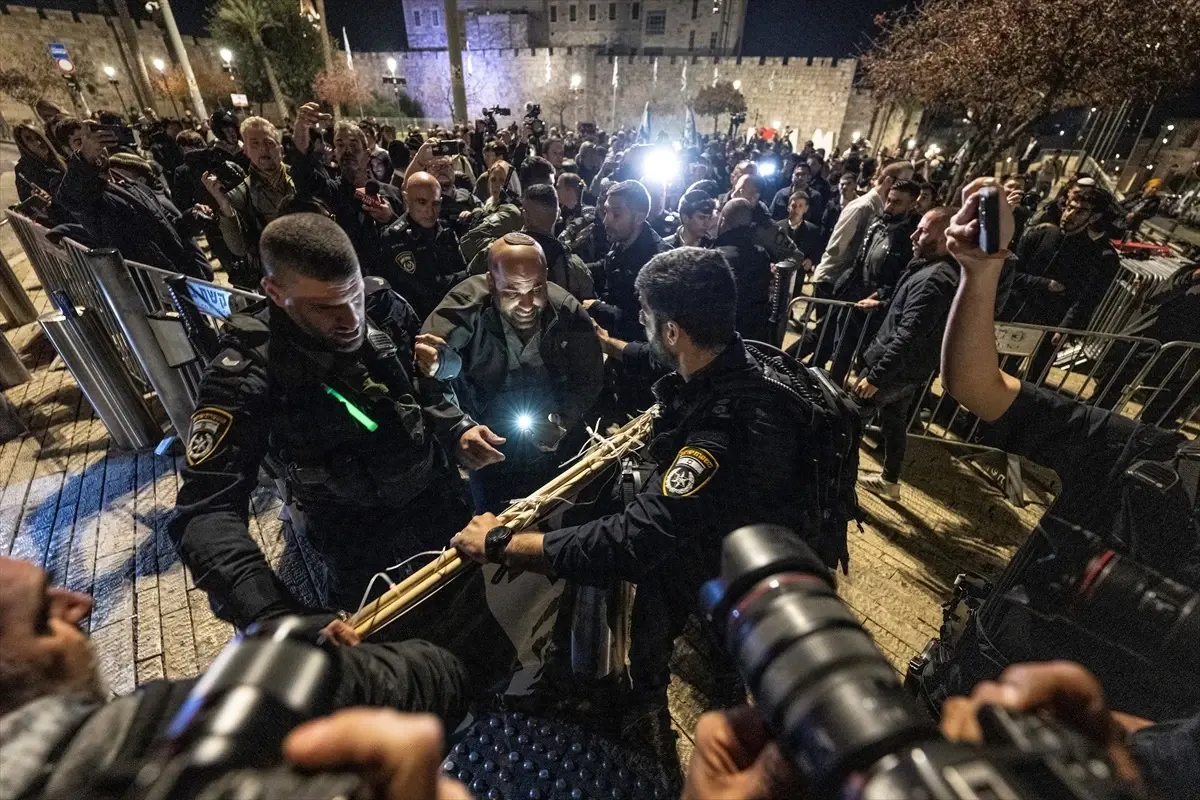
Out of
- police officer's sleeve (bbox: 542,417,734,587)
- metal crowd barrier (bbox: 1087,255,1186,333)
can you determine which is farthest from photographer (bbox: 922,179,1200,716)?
metal crowd barrier (bbox: 1087,255,1186,333)

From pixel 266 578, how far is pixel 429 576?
57 centimetres

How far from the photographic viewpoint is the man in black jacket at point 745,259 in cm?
461

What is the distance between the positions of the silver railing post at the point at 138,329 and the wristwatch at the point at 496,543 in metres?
3.40

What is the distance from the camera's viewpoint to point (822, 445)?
2059 millimetres

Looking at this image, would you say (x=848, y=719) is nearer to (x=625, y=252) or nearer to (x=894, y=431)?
(x=894, y=431)

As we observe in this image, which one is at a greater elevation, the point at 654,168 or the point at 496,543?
the point at 654,168

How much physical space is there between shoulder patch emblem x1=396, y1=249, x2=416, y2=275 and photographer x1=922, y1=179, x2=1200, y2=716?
4292mm

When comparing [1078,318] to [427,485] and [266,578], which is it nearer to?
[427,485]

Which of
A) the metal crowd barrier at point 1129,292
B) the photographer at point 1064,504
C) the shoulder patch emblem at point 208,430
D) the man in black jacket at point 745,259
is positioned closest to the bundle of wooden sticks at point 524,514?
the shoulder patch emblem at point 208,430

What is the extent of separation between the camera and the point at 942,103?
1484 cm

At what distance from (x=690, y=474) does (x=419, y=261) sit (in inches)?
153

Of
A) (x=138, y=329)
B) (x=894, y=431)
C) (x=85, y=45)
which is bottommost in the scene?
(x=894, y=431)

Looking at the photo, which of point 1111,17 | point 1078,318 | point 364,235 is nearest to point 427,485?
point 364,235

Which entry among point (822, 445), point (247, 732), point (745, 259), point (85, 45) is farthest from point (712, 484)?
point (85, 45)
